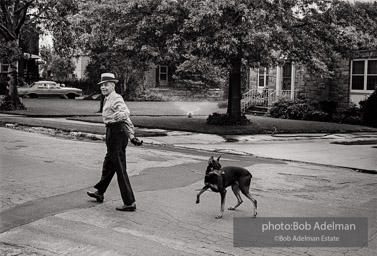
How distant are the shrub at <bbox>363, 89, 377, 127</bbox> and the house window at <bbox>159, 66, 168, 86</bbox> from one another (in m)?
22.7

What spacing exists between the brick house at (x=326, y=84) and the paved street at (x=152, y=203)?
12719 millimetres

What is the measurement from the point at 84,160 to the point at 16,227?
5.24 m

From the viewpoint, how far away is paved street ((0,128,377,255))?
5.60 m

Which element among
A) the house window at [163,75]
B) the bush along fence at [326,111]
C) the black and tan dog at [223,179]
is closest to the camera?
the black and tan dog at [223,179]

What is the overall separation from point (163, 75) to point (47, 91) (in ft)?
33.2

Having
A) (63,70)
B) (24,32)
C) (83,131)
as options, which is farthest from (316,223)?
(63,70)

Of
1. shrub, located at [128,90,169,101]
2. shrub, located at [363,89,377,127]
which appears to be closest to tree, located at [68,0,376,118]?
shrub, located at [363,89,377,127]

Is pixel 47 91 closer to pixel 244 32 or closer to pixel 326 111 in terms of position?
pixel 326 111

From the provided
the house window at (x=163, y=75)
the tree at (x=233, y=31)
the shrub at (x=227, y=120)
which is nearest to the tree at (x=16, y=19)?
the tree at (x=233, y=31)

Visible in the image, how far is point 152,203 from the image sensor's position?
25.0 feet

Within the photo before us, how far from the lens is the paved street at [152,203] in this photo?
5.60 metres

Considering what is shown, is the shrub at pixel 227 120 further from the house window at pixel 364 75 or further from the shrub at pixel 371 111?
the house window at pixel 364 75

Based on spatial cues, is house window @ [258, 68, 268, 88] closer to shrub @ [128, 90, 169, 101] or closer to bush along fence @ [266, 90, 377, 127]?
bush along fence @ [266, 90, 377, 127]

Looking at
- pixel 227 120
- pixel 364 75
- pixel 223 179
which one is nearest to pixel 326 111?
pixel 364 75
